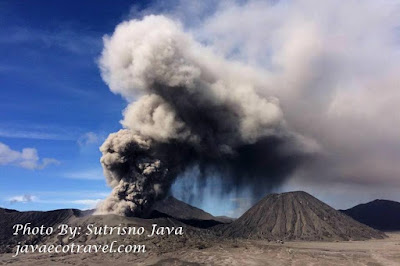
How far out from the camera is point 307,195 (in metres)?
176

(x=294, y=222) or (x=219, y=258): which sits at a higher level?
(x=294, y=222)

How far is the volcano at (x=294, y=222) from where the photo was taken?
14325cm

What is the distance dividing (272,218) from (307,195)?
28.4 meters

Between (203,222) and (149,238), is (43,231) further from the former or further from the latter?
(203,222)

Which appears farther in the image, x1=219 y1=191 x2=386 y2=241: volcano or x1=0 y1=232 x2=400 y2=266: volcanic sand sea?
x1=219 y1=191 x2=386 y2=241: volcano

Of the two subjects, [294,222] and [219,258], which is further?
[294,222]

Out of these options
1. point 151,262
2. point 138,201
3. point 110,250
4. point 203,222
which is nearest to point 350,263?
point 151,262

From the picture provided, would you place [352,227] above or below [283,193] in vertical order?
below

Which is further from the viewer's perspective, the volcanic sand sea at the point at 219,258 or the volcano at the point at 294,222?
the volcano at the point at 294,222

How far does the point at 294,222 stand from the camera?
154 metres

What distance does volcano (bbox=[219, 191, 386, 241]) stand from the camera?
143 metres

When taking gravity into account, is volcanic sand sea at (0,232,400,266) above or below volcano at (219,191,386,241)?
below

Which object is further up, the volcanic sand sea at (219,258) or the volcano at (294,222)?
the volcano at (294,222)

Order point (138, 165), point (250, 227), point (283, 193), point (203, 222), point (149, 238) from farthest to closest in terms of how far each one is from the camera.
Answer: point (283, 193)
point (203, 222)
point (250, 227)
point (138, 165)
point (149, 238)
